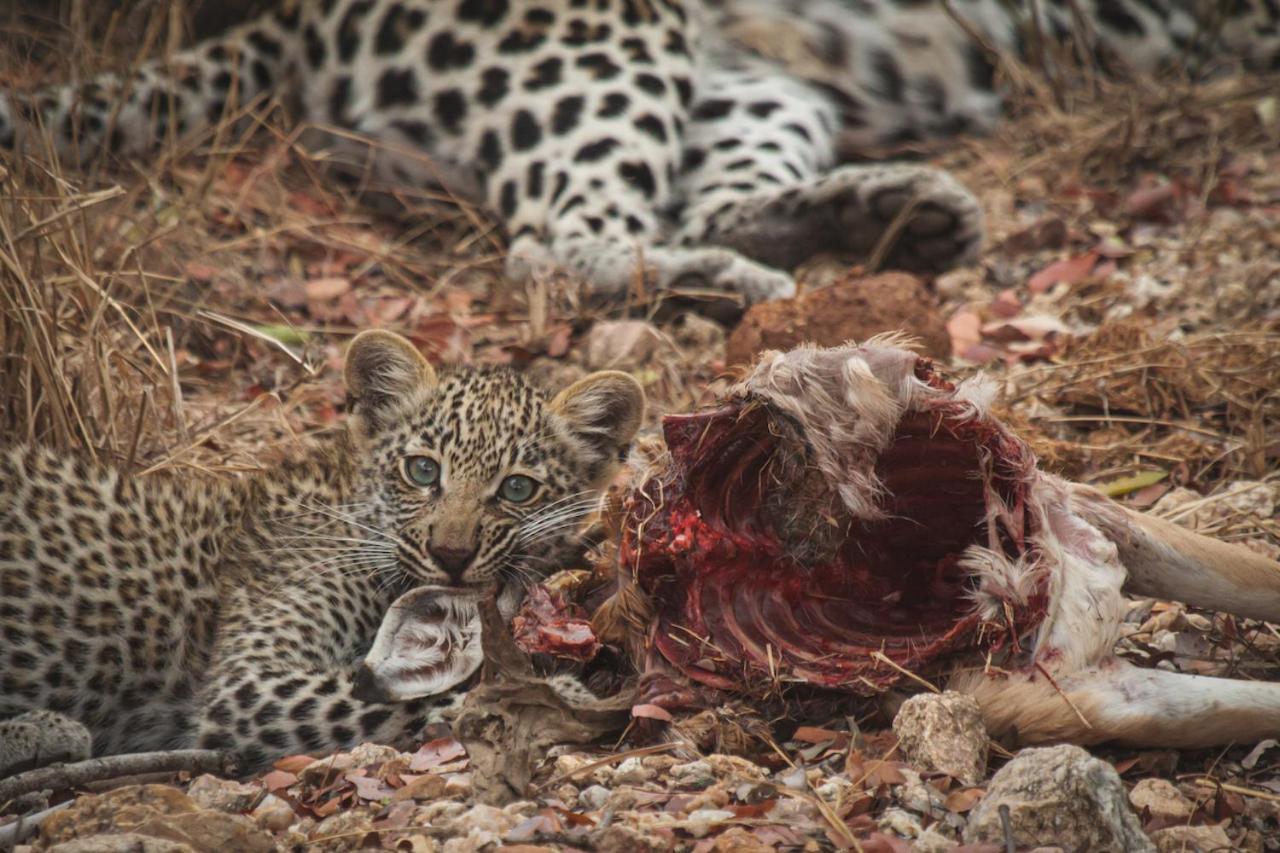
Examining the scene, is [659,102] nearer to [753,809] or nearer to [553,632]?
[553,632]

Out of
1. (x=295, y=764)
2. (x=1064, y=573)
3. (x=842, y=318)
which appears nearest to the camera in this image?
(x=1064, y=573)

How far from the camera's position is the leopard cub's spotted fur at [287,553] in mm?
4051

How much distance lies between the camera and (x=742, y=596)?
3.88m

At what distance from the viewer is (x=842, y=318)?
5.52m

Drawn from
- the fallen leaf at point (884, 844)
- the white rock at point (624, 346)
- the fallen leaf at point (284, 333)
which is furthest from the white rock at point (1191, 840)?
the fallen leaf at point (284, 333)

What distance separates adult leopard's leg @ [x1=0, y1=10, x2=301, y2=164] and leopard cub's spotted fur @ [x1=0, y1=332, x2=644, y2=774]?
8.50 ft

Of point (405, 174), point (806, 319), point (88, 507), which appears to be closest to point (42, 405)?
point (88, 507)

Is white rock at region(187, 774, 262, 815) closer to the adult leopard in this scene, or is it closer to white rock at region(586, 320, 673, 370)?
white rock at region(586, 320, 673, 370)

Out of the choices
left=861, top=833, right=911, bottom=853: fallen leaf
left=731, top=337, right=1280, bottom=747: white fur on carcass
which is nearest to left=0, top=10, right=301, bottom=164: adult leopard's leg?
left=731, top=337, right=1280, bottom=747: white fur on carcass

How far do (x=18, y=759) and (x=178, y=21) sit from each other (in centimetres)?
390

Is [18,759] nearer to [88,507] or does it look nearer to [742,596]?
[88,507]

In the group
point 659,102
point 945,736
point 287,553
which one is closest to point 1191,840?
point 945,736

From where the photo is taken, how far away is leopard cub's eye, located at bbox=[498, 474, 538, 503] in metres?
4.47

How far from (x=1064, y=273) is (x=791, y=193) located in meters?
1.21
